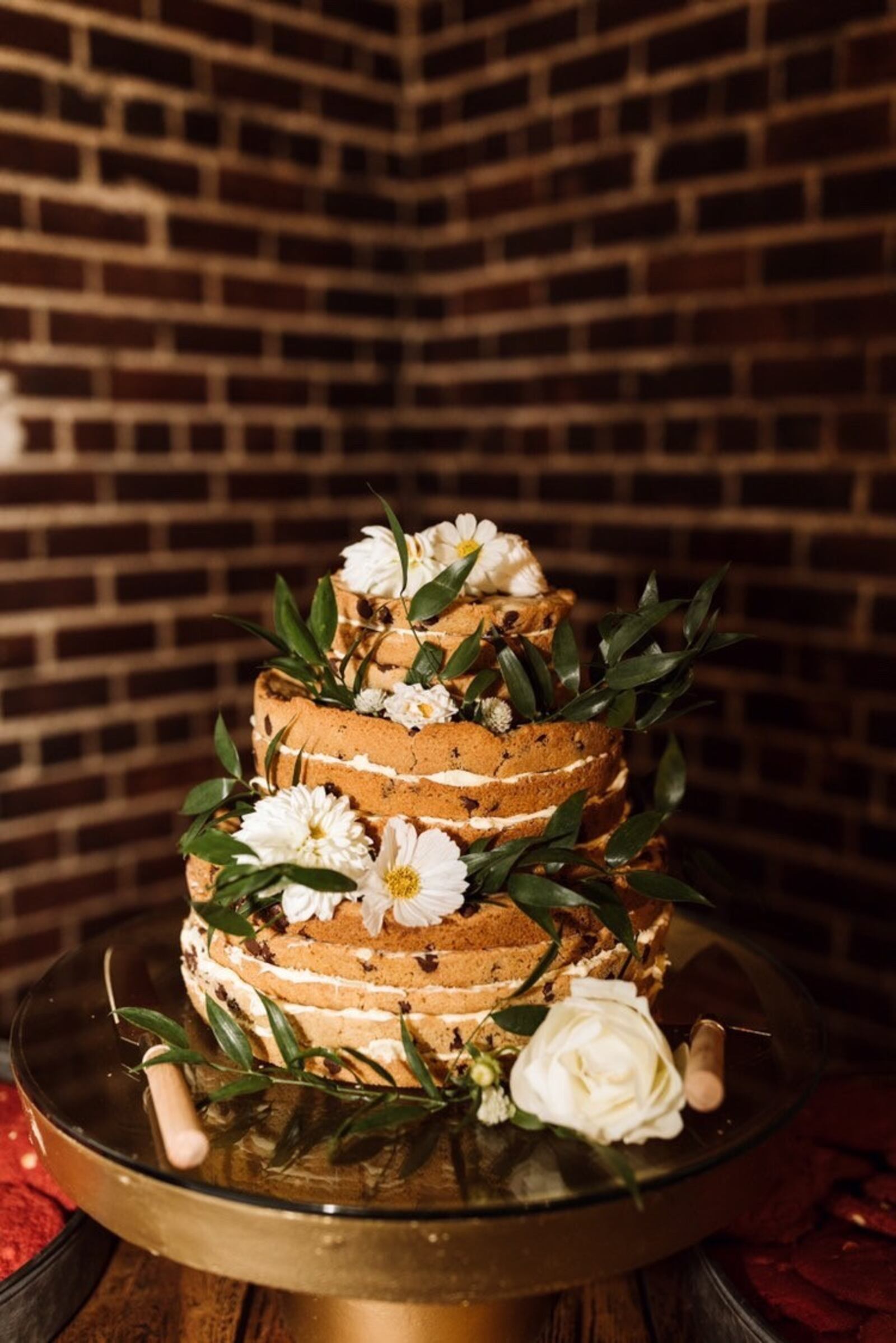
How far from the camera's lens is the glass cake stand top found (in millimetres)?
718

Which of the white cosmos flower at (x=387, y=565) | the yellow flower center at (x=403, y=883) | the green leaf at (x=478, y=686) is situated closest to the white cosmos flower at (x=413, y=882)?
the yellow flower center at (x=403, y=883)

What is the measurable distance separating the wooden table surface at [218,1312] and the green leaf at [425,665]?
59 cm

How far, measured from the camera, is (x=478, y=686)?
0.87 m

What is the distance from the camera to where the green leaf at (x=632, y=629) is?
0.92 meters

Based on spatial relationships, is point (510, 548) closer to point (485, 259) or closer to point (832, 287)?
point (832, 287)

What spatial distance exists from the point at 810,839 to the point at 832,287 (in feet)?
2.46

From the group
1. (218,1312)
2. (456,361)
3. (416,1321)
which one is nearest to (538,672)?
(416,1321)

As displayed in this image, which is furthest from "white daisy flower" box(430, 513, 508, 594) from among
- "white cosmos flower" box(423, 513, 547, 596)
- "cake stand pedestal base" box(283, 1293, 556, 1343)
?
"cake stand pedestal base" box(283, 1293, 556, 1343)

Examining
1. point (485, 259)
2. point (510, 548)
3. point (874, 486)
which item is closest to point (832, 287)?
point (874, 486)

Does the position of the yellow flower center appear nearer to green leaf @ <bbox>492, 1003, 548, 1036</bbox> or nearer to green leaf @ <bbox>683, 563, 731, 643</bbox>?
green leaf @ <bbox>492, 1003, 548, 1036</bbox>

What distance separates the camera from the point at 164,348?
176 cm

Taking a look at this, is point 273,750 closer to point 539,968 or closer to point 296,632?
point 296,632

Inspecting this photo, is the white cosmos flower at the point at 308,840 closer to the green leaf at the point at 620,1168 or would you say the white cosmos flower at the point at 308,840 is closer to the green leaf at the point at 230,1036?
the green leaf at the point at 230,1036

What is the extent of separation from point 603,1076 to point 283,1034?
245 mm
